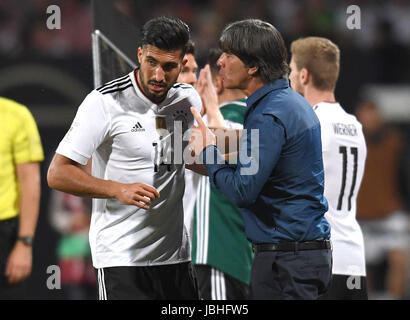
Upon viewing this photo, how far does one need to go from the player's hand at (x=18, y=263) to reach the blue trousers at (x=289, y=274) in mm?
1986

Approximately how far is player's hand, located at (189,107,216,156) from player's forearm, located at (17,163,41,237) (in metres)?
1.81

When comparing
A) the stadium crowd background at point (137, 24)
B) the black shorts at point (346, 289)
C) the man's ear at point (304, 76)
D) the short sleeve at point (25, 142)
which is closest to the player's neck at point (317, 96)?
the man's ear at point (304, 76)

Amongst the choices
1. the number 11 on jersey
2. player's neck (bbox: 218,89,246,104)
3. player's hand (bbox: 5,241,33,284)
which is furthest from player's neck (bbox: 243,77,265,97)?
player's hand (bbox: 5,241,33,284)

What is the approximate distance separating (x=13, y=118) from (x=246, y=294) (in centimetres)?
189

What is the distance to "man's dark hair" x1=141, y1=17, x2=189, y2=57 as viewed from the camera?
3928 millimetres

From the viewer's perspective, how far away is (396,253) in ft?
30.8

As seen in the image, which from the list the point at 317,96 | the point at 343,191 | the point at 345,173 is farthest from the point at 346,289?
the point at 317,96

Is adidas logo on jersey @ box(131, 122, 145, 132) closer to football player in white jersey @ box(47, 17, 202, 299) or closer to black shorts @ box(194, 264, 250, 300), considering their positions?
football player in white jersey @ box(47, 17, 202, 299)

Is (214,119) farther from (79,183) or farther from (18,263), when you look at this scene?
(18,263)

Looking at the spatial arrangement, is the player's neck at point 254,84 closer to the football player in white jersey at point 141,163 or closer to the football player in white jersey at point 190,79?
the football player in white jersey at point 141,163

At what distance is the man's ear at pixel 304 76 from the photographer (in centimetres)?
512

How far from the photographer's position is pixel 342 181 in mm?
4891

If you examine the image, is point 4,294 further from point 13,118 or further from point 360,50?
point 360,50

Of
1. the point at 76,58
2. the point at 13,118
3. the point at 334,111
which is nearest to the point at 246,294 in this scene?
the point at 334,111
